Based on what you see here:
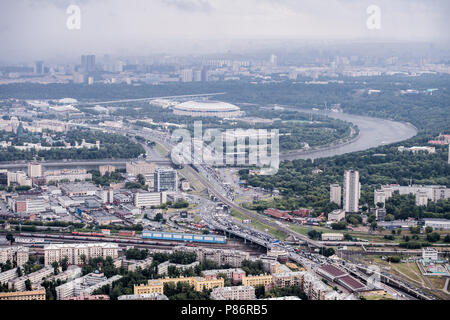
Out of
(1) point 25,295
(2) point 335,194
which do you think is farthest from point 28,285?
(2) point 335,194

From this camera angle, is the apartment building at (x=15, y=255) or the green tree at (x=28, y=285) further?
the apartment building at (x=15, y=255)

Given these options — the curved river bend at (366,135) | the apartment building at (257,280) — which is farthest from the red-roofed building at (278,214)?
the curved river bend at (366,135)

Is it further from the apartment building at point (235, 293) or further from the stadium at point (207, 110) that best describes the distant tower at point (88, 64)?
the apartment building at point (235, 293)

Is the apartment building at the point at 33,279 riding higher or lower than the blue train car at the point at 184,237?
higher

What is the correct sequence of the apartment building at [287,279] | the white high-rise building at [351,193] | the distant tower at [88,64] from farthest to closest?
the distant tower at [88,64] < the white high-rise building at [351,193] < the apartment building at [287,279]

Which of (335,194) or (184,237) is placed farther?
(335,194)

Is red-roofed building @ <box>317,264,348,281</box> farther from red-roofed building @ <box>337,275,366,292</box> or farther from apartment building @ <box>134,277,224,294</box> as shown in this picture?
apartment building @ <box>134,277,224,294</box>

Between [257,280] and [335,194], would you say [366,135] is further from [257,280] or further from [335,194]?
[257,280]

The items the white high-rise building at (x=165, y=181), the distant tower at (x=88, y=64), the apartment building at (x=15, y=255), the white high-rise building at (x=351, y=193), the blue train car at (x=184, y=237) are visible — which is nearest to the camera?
the apartment building at (x=15, y=255)
